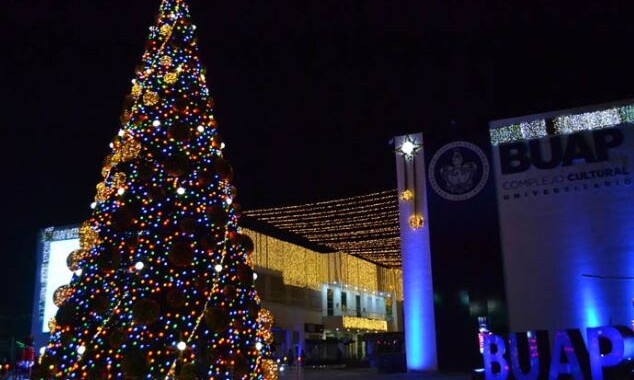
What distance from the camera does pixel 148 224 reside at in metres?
8.99

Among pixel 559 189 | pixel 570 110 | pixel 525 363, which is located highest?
pixel 570 110

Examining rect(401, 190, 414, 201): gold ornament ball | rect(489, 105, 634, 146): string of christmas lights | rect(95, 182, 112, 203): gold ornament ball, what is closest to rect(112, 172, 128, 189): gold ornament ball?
rect(95, 182, 112, 203): gold ornament ball

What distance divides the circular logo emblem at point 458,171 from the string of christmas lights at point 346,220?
1717 mm

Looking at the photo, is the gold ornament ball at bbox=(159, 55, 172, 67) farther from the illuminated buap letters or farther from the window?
the window

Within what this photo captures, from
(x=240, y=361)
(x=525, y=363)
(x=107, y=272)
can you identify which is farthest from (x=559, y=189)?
(x=107, y=272)

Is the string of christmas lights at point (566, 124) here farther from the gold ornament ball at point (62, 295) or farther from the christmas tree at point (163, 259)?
the gold ornament ball at point (62, 295)

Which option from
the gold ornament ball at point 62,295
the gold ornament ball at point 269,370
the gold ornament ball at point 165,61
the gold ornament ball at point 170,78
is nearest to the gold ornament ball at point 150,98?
the gold ornament ball at point 170,78

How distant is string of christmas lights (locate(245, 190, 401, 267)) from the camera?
2105 cm

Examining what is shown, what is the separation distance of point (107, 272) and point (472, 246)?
39.2 feet

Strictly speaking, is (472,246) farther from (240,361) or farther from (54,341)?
(54,341)

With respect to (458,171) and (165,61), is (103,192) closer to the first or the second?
(165,61)

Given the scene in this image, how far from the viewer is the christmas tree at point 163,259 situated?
851cm

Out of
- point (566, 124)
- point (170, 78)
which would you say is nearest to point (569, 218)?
point (566, 124)

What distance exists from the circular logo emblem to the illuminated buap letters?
5.87 m
